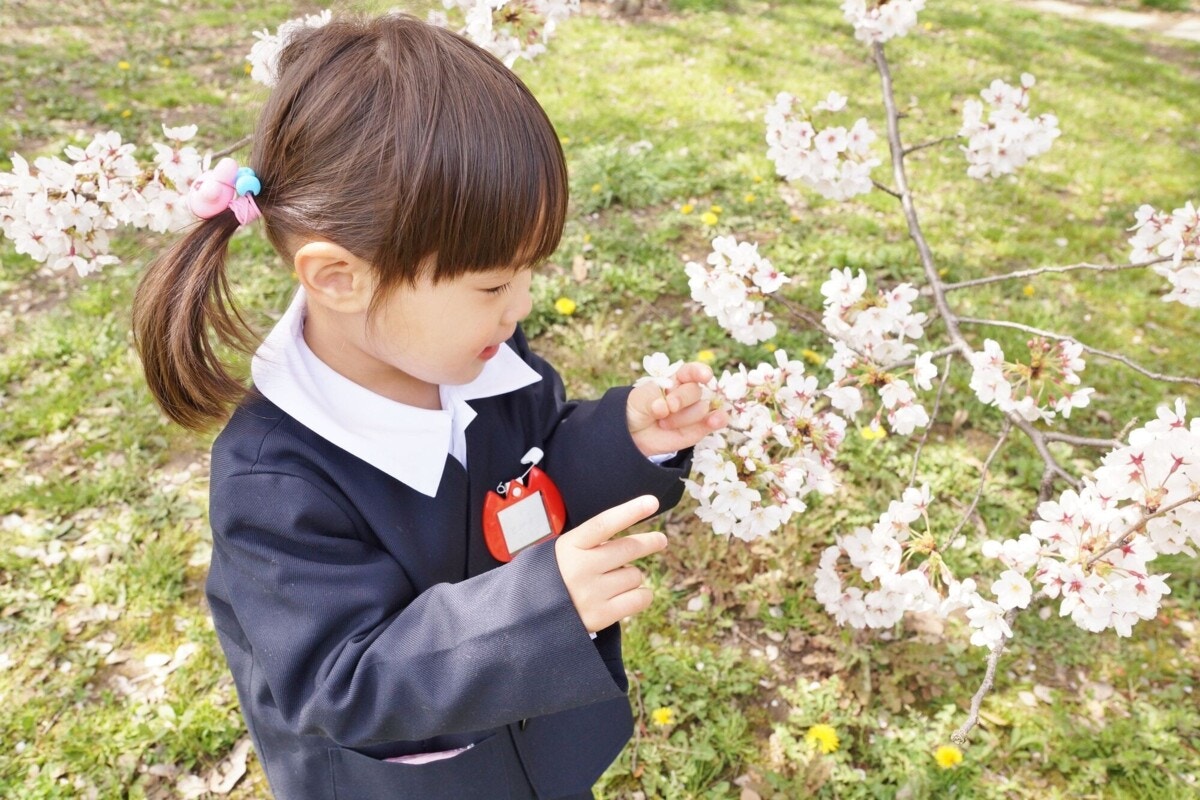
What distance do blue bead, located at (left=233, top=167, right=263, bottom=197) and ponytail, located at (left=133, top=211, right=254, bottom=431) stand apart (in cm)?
5

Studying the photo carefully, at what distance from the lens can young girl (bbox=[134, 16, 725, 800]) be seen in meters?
1.05

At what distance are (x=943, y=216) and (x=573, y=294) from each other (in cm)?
197

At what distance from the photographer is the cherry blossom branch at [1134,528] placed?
1037mm

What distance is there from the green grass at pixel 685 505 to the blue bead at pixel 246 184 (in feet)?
1.04

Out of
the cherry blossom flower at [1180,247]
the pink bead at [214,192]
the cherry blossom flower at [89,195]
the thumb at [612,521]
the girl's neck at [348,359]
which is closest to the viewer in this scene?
the thumb at [612,521]

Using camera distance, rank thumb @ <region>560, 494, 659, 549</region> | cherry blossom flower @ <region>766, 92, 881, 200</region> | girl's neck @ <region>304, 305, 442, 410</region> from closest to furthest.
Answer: thumb @ <region>560, 494, 659, 549</region> → girl's neck @ <region>304, 305, 442, 410</region> → cherry blossom flower @ <region>766, 92, 881, 200</region>

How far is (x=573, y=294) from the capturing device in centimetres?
325

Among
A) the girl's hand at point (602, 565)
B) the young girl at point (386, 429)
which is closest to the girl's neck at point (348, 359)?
the young girl at point (386, 429)

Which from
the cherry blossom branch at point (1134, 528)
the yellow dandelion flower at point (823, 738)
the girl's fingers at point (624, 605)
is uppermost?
the cherry blossom branch at point (1134, 528)

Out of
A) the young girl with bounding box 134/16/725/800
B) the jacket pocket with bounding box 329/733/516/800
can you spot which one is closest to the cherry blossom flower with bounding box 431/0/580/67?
the young girl with bounding box 134/16/725/800

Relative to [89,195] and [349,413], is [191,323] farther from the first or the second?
[89,195]

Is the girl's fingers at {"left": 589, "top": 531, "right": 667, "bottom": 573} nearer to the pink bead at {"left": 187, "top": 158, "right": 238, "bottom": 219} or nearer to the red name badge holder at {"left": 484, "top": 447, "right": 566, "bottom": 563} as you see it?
the red name badge holder at {"left": 484, "top": 447, "right": 566, "bottom": 563}

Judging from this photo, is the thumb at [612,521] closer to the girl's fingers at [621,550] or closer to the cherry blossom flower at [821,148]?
the girl's fingers at [621,550]

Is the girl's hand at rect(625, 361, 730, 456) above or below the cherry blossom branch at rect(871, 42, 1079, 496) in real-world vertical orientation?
below
